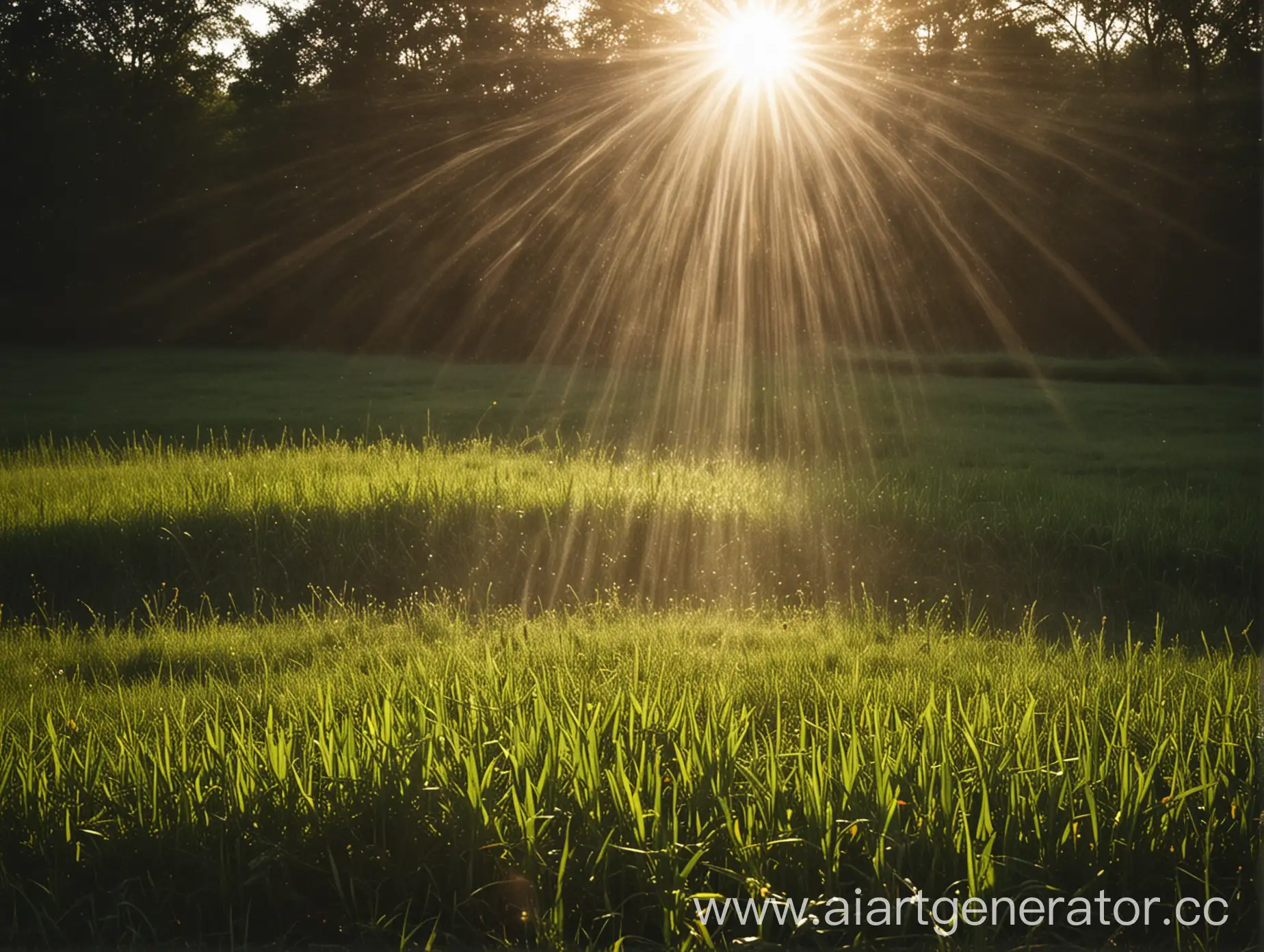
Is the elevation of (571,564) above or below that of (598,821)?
below

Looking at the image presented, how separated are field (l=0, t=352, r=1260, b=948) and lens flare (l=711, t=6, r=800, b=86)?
50.2 ft

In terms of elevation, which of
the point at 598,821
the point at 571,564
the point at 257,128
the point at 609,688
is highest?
the point at 257,128

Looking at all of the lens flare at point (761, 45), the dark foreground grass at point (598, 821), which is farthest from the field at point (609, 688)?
the lens flare at point (761, 45)

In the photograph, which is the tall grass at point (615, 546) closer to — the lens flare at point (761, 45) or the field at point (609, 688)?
the field at point (609, 688)

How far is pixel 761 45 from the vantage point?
79.0ft

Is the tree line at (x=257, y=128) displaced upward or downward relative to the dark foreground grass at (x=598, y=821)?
upward

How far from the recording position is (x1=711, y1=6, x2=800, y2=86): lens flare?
24094 millimetres

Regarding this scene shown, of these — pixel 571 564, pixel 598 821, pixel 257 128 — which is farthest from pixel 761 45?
pixel 598 821

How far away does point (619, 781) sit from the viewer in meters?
2.80

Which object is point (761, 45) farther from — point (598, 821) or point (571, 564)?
point (598, 821)

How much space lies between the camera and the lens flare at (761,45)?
24.1 metres

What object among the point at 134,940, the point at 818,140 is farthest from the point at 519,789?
the point at 818,140

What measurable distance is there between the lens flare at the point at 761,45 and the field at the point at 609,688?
1529 cm

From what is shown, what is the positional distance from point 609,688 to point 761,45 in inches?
908
